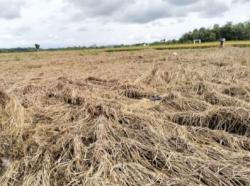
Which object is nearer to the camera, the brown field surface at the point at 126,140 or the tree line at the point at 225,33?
the brown field surface at the point at 126,140

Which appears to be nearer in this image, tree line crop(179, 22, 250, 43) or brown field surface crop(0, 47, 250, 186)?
brown field surface crop(0, 47, 250, 186)

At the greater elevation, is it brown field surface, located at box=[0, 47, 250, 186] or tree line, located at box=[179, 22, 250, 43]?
brown field surface, located at box=[0, 47, 250, 186]

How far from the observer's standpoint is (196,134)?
4.21 metres

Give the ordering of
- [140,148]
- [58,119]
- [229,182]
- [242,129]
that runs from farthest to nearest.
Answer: [58,119] < [242,129] < [140,148] < [229,182]

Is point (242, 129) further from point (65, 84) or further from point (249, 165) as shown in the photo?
point (65, 84)

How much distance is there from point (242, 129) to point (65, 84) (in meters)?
4.17

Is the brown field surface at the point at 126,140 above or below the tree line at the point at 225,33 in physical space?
above

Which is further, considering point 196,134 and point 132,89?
point 132,89

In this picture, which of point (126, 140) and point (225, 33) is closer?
point (126, 140)

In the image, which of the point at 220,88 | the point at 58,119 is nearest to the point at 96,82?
the point at 220,88

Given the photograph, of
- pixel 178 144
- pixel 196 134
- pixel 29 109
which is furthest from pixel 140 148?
pixel 29 109

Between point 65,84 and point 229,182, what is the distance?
5.06 meters

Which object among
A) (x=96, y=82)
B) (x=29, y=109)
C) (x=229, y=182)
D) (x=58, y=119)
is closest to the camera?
(x=229, y=182)

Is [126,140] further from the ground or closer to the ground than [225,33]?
further from the ground
